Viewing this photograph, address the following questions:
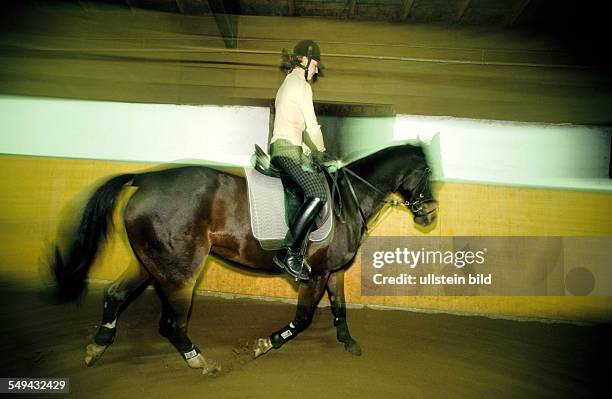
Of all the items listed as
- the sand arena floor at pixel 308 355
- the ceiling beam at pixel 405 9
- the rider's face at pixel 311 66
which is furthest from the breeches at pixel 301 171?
the ceiling beam at pixel 405 9

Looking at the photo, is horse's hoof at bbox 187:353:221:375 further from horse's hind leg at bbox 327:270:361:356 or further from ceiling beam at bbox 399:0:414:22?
ceiling beam at bbox 399:0:414:22

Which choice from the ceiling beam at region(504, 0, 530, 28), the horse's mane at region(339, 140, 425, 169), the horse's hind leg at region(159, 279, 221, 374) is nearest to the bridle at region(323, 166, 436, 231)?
the horse's mane at region(339, 140, 425, 169)

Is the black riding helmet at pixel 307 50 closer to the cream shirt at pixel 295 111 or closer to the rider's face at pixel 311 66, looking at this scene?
the rider's face at pixel 311 66

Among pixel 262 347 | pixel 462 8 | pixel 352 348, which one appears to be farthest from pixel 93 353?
pixel 462 8

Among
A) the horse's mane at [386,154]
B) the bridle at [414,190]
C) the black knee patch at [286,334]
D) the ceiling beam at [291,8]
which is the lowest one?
the black knee patch at [286,334]

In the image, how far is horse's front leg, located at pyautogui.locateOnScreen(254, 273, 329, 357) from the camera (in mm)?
3311

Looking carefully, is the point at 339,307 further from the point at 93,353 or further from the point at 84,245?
the point at 84,245

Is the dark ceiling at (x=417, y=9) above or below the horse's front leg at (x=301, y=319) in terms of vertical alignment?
above

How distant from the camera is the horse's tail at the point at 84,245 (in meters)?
2.96

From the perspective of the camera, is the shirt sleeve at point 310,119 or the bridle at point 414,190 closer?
the shirt sleeve at point 310,119

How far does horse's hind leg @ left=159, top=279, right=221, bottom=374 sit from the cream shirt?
1.62 metres

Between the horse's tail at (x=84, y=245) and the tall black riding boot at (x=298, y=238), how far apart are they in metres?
1.55

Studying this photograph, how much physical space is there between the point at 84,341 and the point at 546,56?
8594 mm

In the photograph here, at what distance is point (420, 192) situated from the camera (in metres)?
3.58
